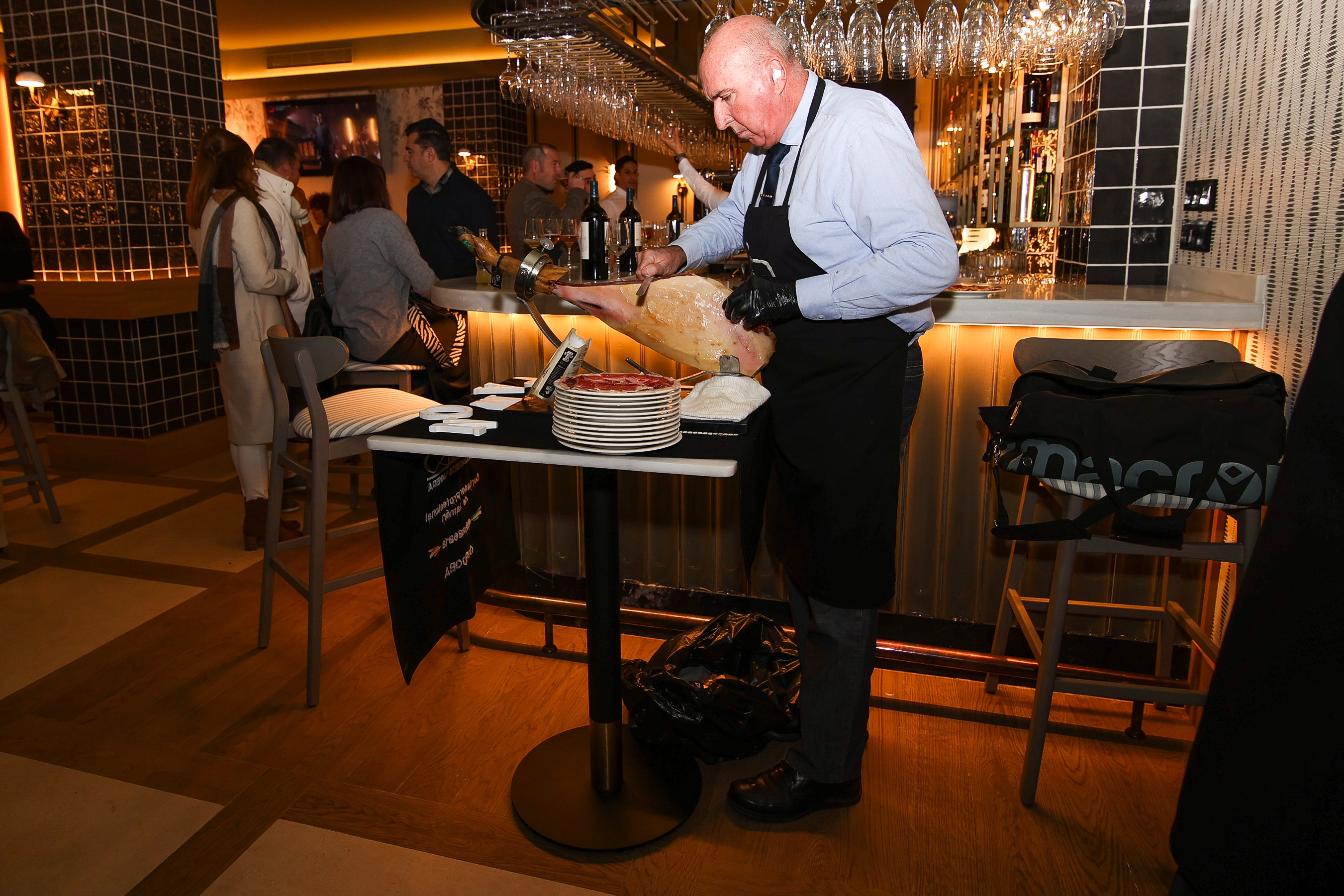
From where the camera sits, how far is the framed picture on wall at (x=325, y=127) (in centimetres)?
1117

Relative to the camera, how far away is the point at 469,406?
6.32 ft

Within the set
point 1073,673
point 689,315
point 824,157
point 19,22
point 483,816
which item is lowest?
point 483,816

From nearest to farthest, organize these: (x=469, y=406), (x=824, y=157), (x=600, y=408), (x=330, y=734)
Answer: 1. (x=600, y=408)
2. (x=824, y=157)
3. (x=469, y=406)
4. (x=330, y=734)

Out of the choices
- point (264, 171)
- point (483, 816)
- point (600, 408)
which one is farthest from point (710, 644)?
point (264, 171)

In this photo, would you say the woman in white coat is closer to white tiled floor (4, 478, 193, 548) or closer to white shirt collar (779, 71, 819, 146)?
white tiled floor (4, 478, 193, 548)

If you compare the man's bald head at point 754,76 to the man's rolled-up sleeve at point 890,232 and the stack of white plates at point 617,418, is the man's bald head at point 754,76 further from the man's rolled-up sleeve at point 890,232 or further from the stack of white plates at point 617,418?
the stack of white plates at point 617,418

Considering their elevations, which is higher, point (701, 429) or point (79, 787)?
point (701, 429)

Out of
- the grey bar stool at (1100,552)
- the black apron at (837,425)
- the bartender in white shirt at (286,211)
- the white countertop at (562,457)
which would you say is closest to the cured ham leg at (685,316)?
the black apron at (837,425)

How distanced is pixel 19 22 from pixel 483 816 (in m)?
5.49

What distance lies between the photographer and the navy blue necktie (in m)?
1.81

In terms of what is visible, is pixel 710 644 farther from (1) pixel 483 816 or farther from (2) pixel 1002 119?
(2) pixel 1002 119

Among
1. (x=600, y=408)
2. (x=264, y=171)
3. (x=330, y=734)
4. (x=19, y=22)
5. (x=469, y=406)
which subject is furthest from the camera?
(x=19, y=22)

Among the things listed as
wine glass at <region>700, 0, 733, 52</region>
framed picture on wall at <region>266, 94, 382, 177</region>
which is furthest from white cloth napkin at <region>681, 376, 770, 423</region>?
framed picture on wall at <region>266, 94, 382, 177</region>

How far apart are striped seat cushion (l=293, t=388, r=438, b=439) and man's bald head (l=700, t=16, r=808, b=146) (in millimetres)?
1247
